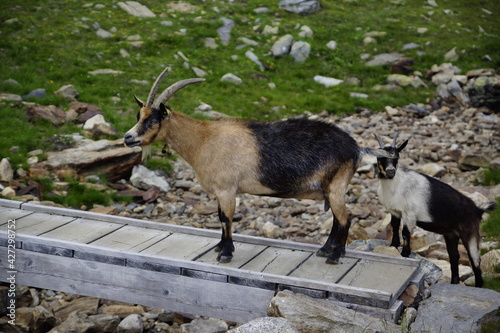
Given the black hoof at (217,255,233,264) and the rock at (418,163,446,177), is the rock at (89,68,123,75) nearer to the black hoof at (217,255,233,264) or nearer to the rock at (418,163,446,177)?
the rock at (418,163,446,177)

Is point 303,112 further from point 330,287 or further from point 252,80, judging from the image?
point 330,287

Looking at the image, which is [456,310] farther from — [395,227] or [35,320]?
[35,320]

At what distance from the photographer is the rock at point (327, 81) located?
19.1 meters

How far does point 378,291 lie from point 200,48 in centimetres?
1506

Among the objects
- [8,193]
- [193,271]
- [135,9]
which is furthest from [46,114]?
[135,9]

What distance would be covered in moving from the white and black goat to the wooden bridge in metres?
0.85

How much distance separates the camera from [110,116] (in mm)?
14133

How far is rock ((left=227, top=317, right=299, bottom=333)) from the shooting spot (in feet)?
17.8

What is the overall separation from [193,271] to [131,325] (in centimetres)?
138

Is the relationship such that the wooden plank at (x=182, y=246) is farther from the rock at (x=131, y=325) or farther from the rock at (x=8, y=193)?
the rock at (x=8, y=193)

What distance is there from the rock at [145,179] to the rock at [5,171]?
2402mm

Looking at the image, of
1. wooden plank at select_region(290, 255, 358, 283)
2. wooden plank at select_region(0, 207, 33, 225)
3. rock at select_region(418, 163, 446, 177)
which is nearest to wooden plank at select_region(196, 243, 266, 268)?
wooden plank at select_region(290, 255, 358, 283)

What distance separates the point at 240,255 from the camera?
7.41m

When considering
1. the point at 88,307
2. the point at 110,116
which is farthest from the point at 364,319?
the point at 110,116
